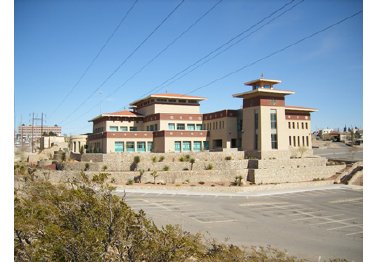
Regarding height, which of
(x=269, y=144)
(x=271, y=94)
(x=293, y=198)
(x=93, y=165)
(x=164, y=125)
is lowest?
(x=293, y=198)

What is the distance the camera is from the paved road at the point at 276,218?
16.7 meters

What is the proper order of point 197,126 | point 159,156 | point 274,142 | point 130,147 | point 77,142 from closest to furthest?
1. point 159,156
2. point 274,142
3. point 130,147
4. point 197,126
5. point 77,142

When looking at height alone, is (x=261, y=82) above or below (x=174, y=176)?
above

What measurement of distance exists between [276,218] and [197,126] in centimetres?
2540

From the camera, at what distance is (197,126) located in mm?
46438

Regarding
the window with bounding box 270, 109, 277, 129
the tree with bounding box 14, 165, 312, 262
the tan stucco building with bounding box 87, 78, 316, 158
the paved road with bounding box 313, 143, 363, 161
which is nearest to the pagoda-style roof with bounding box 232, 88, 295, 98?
the tan stucco building with bounding box 87, 78, 316, 158

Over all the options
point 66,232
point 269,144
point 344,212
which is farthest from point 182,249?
point 269,144

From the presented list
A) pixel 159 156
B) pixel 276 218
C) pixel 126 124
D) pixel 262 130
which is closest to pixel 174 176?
pixel 159 156

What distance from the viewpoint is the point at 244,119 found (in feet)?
139

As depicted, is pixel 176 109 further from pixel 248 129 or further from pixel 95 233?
pixel 95 233

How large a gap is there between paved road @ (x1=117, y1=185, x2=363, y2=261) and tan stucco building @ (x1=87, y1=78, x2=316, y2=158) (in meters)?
9.27

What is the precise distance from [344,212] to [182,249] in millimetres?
22727

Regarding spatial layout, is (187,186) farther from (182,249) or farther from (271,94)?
(182,249)

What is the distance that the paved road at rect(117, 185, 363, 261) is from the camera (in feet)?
54.9
